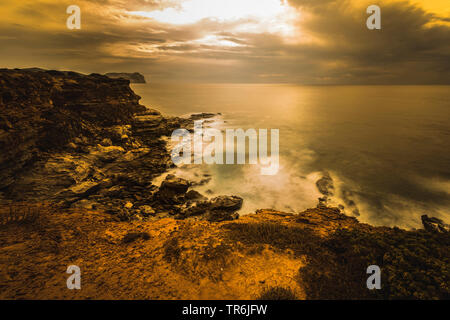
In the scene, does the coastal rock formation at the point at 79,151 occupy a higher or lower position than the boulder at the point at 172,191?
higher

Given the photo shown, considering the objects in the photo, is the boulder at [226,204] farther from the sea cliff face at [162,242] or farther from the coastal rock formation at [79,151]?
the coastal rock formation at [79,151]

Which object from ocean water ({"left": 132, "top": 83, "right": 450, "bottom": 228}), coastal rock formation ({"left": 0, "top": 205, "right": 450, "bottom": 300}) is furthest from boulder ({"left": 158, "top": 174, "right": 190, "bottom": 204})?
coastal rock formation ({"left": 0, "top": 205, "right": 450, "bottom": 300})

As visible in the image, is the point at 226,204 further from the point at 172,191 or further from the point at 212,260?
the point at 212,260

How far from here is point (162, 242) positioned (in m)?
8.13

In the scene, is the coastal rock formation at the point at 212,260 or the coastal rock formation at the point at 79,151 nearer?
the coastal rock formation at the point at 212,260

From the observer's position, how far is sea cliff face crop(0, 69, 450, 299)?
19.4 ft

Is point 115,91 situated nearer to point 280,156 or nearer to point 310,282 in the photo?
point 280,156

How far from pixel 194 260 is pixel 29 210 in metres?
8.70

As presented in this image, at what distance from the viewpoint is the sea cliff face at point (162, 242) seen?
5.92 m

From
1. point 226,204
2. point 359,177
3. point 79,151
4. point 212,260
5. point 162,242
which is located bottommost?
point 212,260

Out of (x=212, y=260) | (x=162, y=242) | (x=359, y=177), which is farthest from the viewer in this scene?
→ (x=359, y=177)

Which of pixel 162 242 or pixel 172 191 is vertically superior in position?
pixel 172 191

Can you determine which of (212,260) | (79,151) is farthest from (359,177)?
(79,151)

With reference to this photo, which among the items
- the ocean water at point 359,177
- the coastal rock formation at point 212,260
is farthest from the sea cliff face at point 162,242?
the ocean water at point 359,177
